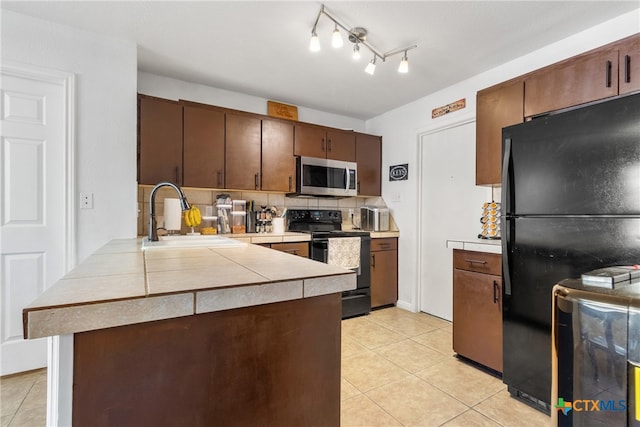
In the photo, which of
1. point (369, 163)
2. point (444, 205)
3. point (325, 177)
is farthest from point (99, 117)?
point (444, 205)

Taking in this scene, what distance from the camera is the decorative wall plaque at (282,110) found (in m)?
3.30

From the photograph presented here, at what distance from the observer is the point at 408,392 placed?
183cm

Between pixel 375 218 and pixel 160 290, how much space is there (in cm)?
308

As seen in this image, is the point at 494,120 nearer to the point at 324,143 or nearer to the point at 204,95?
the point at 324,143

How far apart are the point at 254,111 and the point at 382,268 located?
224 cm

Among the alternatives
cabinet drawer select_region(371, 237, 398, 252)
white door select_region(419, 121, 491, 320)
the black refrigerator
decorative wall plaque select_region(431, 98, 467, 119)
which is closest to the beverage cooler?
the black refrigerator

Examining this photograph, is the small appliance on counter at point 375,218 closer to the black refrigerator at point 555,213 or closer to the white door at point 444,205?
the white door at point 444,205

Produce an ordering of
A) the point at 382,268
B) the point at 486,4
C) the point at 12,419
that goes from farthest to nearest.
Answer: the point at 382,268
the point at 486,4
the point at 12,419

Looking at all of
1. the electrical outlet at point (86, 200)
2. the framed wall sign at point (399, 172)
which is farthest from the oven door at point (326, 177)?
the electrical outlet at point (86, 200)

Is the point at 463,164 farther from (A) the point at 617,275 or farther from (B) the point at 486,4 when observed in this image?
(A) the point at 617,275

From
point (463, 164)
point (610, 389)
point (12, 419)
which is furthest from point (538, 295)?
point (12, 419)

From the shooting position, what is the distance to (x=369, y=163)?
373 centimetres

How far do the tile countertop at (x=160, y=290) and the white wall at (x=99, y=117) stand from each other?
1455 mm

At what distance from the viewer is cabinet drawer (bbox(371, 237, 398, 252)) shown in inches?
133
